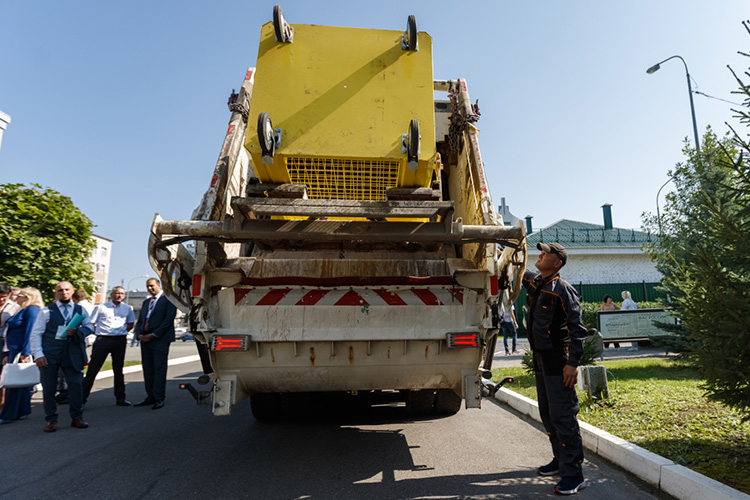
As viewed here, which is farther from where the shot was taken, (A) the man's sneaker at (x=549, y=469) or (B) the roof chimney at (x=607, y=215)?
(B) the roof chimney at (x=607, y=215)

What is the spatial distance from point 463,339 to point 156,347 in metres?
4.78

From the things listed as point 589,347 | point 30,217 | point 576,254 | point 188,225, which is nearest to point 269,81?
point 188,225

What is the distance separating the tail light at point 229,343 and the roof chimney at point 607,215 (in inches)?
1132

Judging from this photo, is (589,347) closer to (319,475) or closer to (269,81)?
(319,475)

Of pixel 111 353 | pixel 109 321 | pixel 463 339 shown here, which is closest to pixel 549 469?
pixel 463 339

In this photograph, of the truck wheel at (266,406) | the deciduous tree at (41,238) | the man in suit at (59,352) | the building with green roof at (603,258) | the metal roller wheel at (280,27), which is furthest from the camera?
the building with green roof at (603,258)

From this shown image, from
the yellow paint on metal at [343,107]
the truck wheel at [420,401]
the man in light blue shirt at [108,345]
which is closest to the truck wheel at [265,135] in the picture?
the yellow paint on metal at [343,107]

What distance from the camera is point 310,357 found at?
130 inches

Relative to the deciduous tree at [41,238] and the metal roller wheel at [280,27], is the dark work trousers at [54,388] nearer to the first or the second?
the deciduous tree at [41,238]

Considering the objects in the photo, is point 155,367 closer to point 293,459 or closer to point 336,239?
point 293,459

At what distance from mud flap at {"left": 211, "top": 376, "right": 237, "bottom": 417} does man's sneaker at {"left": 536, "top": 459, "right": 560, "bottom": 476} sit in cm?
235

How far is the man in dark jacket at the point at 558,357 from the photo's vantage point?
3.04 meters

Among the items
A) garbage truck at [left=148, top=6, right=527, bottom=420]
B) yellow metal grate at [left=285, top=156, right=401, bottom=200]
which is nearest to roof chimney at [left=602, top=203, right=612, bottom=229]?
garbage truck at [left=148, top=6, right=527, bottom=420]

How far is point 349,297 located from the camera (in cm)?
335
